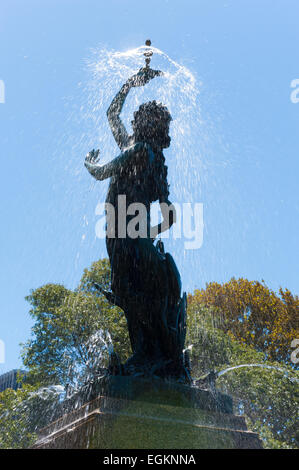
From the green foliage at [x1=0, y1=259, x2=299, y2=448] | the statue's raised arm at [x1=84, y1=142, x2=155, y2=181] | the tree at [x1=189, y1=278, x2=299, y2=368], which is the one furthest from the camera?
the tree at [x1=189, y1=278, x2=299, y2=368]

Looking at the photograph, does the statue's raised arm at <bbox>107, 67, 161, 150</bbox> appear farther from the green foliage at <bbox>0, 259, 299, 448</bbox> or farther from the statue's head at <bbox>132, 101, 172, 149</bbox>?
the green foliage at <bbox>0, 259, 299, 448</bbox>

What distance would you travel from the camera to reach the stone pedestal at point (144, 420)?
3252 mm

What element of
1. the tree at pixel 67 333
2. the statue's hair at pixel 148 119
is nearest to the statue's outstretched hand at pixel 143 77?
the statue's hair at pixel 148 119

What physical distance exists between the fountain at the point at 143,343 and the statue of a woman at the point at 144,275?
11 mm

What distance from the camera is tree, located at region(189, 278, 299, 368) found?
1952 cm

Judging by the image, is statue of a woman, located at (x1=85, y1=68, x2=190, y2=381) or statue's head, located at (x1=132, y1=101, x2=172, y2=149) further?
statue's head, located at (x1=132, y1=101, x2=172, y2=149)

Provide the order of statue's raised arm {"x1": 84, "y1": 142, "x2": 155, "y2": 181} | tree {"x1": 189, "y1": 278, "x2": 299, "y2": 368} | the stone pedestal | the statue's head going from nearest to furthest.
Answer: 1. the stone pedestal
2. statue's raised arm {"x1": 84, "y1": 142, "x2": 155, "y2": 181}
3. the statue's head
4. tree {"x1": 189, "y1": 278, "x2": 299, "y2": 368}

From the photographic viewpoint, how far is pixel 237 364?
15805mm

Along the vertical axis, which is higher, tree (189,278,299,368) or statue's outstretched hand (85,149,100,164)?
tree (189,278,299,368)

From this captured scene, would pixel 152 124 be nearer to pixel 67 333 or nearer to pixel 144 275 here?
pixel 144 275

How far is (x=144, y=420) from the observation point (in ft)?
11.2

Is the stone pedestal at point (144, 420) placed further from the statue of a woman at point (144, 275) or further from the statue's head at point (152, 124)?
the statue's head at point (152, 124)

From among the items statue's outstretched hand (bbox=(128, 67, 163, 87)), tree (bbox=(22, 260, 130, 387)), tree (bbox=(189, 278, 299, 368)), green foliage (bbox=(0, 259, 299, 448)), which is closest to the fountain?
statue's outstretched hand (bbox=(128, 67, 163, 87))
